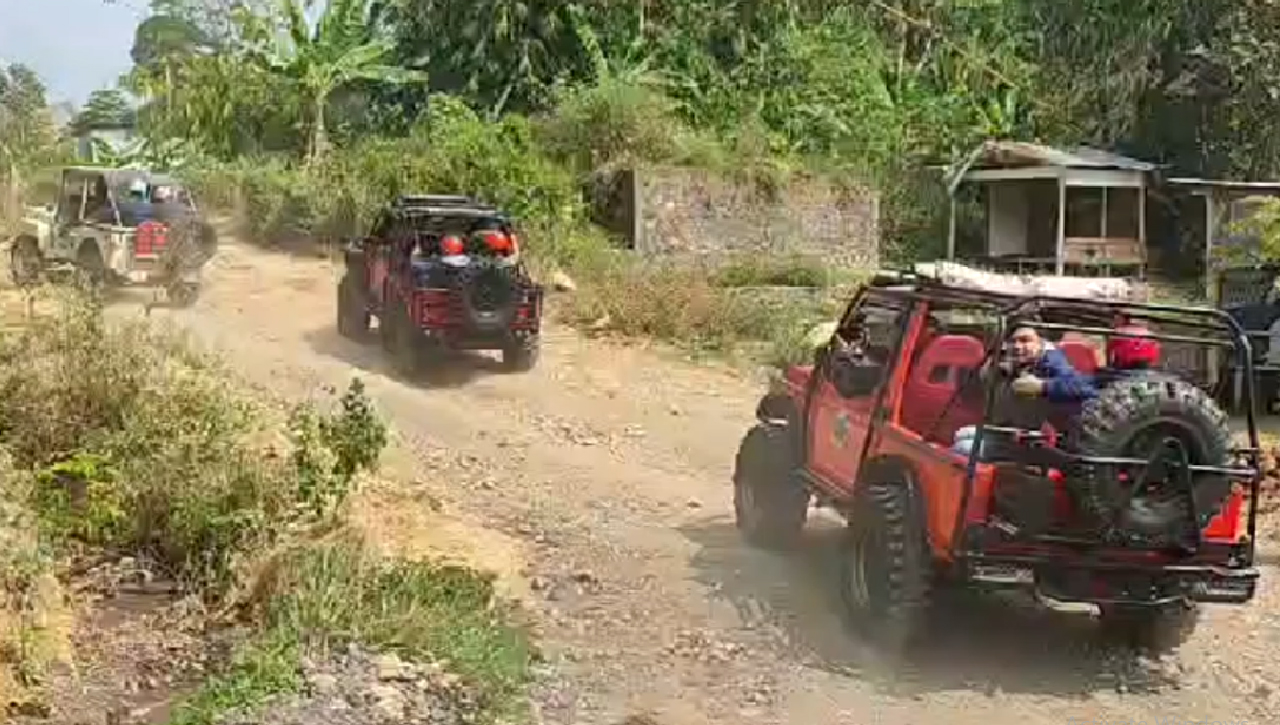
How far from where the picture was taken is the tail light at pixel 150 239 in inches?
798

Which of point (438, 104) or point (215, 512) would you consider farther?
point (438, 104)

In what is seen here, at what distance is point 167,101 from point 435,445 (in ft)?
84.5

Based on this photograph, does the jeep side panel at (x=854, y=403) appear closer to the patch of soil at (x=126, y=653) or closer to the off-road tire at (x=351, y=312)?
the patch of soil at (x=126, y=653)

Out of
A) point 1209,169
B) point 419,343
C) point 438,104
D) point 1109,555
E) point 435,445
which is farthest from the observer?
point 438,104

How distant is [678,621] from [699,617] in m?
0.14

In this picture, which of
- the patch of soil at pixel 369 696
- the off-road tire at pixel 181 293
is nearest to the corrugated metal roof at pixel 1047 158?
the off-road tire at pixel 181 293

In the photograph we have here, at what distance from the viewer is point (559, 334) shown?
2020cm

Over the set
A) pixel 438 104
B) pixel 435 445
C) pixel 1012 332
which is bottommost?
pixel 435 445

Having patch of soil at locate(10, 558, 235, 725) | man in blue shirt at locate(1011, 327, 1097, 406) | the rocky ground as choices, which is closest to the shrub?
patch of soil at locate(10, 558, 235, 725)

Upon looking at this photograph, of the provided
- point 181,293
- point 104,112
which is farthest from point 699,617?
point 104,112

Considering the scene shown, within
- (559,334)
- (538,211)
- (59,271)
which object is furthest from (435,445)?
(538,211)

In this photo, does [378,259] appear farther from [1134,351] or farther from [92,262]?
[1134,351]

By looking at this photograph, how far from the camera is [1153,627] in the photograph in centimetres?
834

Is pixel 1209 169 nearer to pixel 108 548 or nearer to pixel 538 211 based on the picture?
pixel 538 211
